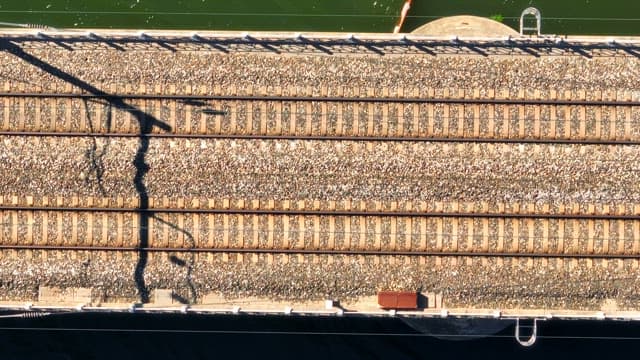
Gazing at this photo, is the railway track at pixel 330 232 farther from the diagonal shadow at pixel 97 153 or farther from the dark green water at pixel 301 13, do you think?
the dark green water at pixel 301 13

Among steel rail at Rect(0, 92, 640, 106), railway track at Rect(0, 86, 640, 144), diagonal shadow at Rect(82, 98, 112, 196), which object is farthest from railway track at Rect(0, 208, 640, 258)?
steel rail at Rect(0, 92, 640, 106)

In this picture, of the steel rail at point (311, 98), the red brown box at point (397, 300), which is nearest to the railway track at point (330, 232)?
the red brown box at point (397, 300)

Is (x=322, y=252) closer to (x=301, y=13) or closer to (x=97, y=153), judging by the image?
(x=97, y=153)

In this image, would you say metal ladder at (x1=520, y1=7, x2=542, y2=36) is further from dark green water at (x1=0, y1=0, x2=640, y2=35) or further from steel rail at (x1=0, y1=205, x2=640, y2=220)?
steel rail at (x1=0, y1=205, x2=640, y2=220)

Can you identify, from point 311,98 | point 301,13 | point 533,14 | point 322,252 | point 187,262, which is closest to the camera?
point 322,252

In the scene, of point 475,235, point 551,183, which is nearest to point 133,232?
point 475,235

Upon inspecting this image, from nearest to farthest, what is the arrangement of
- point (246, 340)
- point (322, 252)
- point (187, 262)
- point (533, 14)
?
1. point (322, 252)
2. point (187, 262)
3. point (533, 14)
4. point (246, 340)

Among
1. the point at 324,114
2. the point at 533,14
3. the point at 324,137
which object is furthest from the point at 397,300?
the point at 533,14
